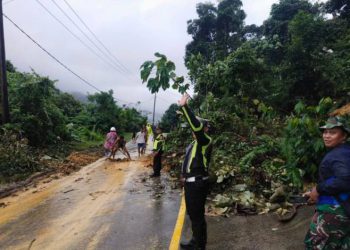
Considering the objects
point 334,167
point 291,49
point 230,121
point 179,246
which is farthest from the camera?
point 291,49

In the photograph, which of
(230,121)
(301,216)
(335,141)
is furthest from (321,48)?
(335,141)

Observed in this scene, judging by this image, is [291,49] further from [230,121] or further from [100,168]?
[100,168]

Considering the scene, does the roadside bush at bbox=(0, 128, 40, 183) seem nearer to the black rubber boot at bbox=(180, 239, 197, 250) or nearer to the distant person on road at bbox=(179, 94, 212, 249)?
the black rubber boot at bbox=(180, 239, 197, 250)

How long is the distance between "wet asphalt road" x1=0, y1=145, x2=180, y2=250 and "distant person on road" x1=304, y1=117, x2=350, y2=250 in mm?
3062

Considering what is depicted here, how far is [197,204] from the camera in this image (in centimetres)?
562

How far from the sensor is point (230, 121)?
15.9m

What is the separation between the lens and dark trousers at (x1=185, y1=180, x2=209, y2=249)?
563 centimetres

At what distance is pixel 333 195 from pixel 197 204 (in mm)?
2221

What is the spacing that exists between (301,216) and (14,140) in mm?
13032

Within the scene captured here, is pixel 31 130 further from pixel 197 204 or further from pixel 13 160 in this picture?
pixel 197 204

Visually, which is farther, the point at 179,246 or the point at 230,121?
the point at 230,121

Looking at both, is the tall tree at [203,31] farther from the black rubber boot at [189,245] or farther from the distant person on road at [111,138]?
the black rubber boot at [189,245]

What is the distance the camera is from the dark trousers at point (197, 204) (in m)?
5.63

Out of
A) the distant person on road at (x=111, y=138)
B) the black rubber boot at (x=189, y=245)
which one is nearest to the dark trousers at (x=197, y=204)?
the black rubber boot at (x=189, y=245)
